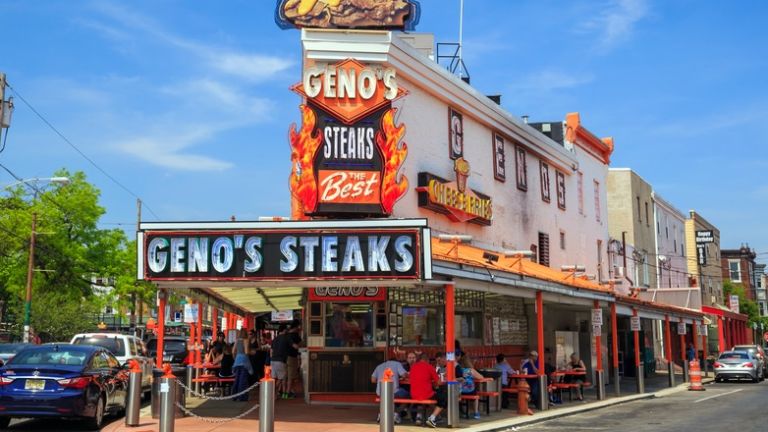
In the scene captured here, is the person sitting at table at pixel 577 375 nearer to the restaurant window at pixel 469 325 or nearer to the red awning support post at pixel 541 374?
the restaurant window at pixel 469 325

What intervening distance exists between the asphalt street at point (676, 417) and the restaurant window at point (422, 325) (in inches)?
143

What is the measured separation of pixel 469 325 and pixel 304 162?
6.96 meters

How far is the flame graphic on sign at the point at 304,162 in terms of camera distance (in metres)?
19.5

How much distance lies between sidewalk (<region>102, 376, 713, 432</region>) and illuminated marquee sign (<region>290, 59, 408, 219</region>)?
4.58m

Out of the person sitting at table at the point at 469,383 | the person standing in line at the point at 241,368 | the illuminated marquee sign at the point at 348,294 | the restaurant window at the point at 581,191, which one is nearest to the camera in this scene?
the person sitting at table at the point at 469,383

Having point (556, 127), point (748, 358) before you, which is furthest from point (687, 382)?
point (556, 127)

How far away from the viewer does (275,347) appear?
1977cm

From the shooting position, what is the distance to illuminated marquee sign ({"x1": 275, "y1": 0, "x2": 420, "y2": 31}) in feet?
69.4

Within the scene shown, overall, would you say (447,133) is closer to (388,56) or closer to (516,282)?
(388,56)

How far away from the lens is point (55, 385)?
46.3 feet

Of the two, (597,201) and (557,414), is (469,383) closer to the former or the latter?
(557,414)

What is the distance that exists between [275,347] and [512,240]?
10.9 meters

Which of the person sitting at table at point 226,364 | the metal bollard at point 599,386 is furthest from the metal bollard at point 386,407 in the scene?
the metal bollard at point 599,386

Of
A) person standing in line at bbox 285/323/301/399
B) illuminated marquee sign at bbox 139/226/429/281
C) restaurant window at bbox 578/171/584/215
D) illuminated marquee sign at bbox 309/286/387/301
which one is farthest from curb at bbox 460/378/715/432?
restaurant window at bbox 578/171/584/215
